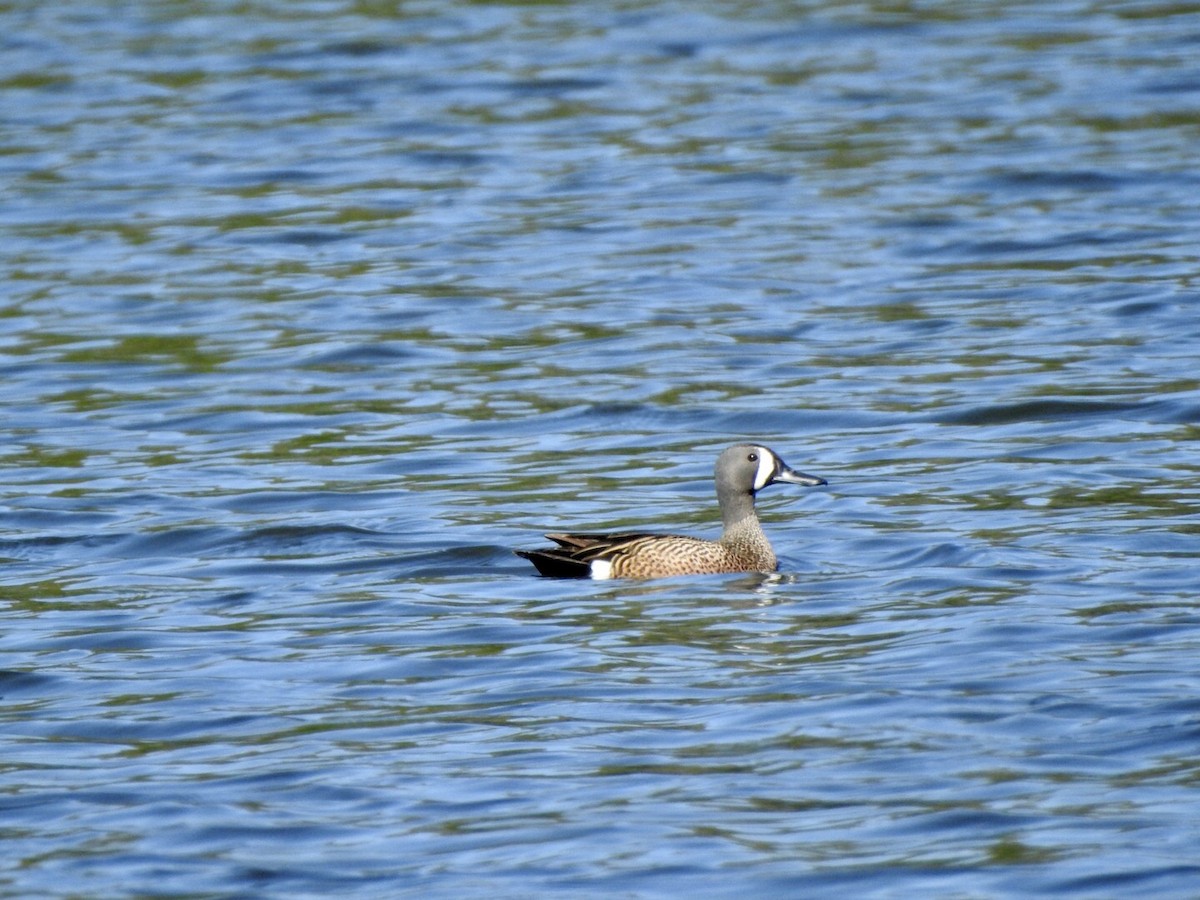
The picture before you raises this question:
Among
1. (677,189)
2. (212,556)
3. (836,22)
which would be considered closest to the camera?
(212,556)

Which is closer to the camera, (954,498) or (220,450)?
(954,498)

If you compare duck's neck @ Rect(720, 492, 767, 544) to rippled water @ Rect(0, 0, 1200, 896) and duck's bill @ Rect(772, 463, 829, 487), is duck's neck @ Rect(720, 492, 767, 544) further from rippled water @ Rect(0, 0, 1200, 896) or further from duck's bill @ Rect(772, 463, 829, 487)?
rippled water @ Rect(0, 0, 1200, 896)

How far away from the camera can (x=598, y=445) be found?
13.5 meters

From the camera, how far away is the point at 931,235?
1847 cm

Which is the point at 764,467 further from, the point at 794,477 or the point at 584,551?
the point at 584,551

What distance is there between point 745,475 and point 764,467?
10 centimetres

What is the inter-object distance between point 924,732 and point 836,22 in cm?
1874

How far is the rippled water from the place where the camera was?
25.0ft

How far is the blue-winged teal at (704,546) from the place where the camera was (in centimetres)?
1066

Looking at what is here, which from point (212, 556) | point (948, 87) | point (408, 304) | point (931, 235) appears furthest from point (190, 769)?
point (948, 87)

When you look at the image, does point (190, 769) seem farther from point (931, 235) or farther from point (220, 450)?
point (931, 235)

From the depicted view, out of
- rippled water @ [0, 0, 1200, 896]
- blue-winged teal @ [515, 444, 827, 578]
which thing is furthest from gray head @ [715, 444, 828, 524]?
rippled water @ [0, 0, 1200, 896]

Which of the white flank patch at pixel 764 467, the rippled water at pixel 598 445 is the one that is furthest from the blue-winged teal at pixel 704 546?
the rippled water at pixel 598 445

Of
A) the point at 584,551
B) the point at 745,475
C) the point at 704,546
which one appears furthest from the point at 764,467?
the point at 584,551
